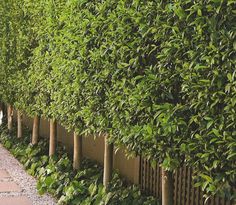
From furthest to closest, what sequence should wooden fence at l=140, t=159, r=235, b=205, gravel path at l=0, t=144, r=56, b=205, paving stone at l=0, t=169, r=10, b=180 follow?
1. paving stone at l=0, t=169, r=10, b=180
2. gravel path at l=0, t=144, r=56, b=205
3. wooden fence at l=140, t=159, r=235, b=205

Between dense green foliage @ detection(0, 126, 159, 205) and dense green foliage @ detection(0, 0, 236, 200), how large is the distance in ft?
2.56

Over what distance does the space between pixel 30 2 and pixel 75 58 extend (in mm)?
2661

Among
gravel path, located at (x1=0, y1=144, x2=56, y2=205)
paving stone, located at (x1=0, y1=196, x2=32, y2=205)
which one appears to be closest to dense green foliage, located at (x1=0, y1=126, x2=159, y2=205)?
gravel path, located at (x1=0, y1=144, x2=56, y2=205)

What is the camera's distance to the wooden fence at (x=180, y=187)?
4.41 meters

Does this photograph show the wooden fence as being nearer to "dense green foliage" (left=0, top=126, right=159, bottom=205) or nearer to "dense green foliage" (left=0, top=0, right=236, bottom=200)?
"dense green foliage" (left=0, top=126, right=159, bottom=205)

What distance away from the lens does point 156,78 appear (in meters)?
3.38

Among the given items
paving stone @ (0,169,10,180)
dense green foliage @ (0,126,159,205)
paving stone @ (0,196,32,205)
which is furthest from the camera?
paving stone @ (0,169,10,180)

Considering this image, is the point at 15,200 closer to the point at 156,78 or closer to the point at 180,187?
the point at 180,187

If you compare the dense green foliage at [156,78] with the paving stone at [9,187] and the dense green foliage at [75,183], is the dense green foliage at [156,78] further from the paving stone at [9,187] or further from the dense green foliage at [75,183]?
the paving stone at [9,187]

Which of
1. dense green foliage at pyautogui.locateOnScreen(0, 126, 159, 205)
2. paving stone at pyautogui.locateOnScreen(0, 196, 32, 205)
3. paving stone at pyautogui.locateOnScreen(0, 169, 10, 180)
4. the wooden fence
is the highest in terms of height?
the wooden fence

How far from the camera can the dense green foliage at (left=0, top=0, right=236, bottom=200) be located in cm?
279

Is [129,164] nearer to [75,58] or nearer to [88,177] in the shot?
[88,177]

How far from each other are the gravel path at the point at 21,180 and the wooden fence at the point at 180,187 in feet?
3.95

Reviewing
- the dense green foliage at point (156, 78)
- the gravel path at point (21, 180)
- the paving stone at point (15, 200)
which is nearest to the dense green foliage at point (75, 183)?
the gravel path at point (21, 180)
